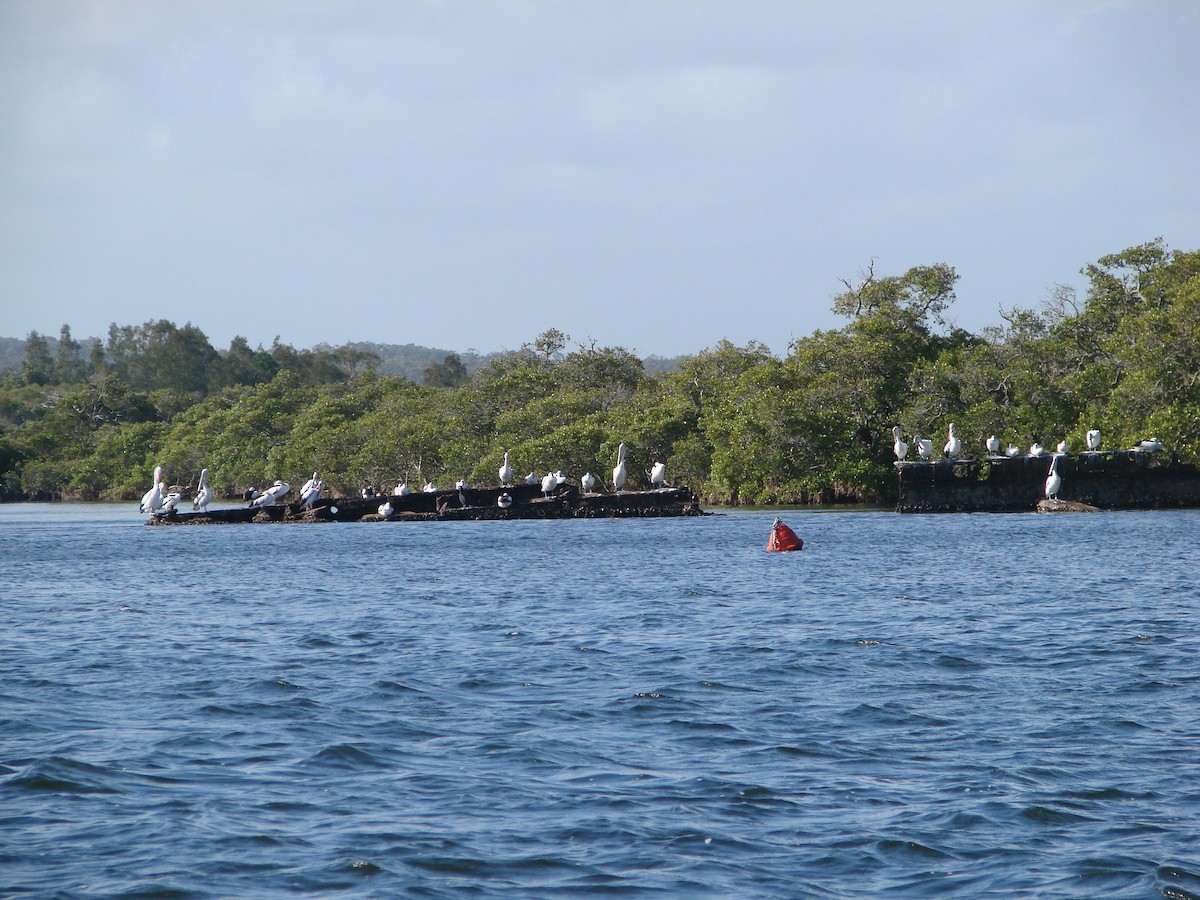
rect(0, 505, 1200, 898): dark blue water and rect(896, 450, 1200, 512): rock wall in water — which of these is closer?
rect(0, 505, 1200, 898): dark blue water

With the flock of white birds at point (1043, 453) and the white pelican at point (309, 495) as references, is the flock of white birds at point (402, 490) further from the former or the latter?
the flock of white birds at point (1043, 453)

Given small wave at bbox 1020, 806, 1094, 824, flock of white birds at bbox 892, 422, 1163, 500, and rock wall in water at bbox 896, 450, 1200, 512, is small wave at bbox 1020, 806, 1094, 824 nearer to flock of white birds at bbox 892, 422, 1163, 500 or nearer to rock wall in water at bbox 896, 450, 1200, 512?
flock of white birds at bbox 892, 422, 1163, 500

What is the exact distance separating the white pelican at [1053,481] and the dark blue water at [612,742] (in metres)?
29.9

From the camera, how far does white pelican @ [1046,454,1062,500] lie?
5294 centimetres

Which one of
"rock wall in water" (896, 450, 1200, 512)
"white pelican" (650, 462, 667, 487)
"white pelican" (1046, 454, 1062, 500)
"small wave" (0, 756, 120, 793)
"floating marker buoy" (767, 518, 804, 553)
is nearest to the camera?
"small wave" (0, 756, 120, 793)

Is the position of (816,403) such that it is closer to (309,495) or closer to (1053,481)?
(1053,481)

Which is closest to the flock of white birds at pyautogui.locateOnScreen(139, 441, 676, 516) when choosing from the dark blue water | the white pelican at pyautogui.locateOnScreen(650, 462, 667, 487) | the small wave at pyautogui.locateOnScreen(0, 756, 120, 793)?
the white pelican at pyautogui.locateOnScreen(650, 462, 667, 487)

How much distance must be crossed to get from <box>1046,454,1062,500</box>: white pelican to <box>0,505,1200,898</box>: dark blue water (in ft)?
97.9

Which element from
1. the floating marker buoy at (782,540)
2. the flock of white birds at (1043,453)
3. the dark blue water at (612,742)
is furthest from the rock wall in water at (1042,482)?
the dark blue water at (612,742)

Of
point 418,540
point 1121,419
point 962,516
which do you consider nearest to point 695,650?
point 418,540

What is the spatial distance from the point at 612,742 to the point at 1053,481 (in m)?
45.0

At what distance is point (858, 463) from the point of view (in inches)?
2442

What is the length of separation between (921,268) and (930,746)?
59520 millimetres

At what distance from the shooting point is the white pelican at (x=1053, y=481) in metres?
52.9
